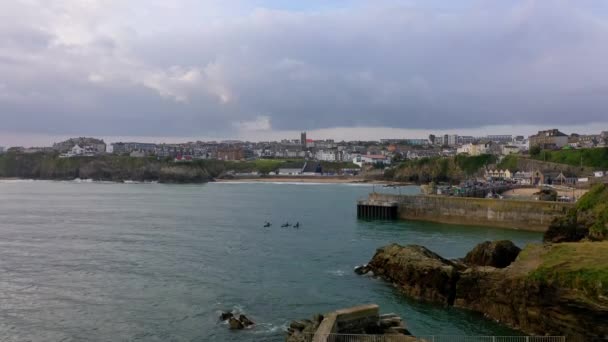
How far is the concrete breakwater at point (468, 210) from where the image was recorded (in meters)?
53.0

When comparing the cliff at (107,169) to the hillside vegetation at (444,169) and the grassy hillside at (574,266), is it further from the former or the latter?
the grassy hillside at (574,266)

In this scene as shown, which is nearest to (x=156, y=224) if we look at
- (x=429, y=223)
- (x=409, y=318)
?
(x=429, y=223)

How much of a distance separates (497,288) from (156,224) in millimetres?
41920

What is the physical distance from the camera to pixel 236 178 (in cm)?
16550

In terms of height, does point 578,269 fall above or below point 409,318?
above

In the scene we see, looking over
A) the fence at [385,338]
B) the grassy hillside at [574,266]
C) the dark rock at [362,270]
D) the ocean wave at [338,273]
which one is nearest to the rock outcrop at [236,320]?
the fence at [385,338]

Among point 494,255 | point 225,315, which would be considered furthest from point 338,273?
point 225,315

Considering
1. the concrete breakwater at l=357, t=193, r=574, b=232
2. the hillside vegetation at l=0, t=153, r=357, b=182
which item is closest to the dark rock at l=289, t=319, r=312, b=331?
the concrete breakwater at l=357, t=193, r=574, b=232

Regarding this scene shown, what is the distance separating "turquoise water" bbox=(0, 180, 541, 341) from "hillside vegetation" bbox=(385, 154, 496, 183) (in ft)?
239

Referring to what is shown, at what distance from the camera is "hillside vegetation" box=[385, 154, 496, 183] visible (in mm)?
130875

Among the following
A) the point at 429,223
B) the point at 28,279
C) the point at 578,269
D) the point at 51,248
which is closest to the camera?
the point at 578,269

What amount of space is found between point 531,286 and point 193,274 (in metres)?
19.8

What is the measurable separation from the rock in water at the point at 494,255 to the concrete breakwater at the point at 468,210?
70.4 ft

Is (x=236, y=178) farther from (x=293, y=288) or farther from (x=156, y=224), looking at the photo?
(x=293, y=288)
